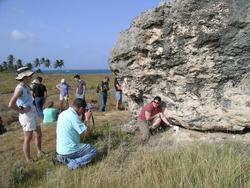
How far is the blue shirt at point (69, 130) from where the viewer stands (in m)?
3.48

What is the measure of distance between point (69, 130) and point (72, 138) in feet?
0.63

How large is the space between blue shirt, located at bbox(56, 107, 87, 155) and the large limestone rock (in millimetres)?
2529

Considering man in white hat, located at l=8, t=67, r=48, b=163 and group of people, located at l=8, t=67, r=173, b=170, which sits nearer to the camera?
group of people, located at l=8, t=67, r=173, b=170

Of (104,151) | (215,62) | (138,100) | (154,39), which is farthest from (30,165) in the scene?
(215,62)

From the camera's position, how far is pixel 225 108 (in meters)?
4.28

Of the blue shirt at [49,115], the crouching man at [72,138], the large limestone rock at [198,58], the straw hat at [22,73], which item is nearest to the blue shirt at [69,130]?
the crouching man at [72,138]

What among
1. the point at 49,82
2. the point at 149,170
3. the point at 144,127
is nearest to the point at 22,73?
the point at 149,170

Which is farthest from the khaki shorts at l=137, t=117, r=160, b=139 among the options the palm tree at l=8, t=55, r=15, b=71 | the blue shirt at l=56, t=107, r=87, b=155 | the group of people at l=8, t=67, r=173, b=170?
the palm tree at l=8, t=55, r=15, b=71

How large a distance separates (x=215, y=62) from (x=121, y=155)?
301cm

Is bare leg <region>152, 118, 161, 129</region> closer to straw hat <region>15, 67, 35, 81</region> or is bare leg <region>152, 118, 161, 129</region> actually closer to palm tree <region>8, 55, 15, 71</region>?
straw hat <region>15, 67, 35, 81</region>

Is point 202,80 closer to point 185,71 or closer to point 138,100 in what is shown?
point 185,71

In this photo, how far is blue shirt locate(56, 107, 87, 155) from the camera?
348 cm

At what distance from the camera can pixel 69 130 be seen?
3.53m

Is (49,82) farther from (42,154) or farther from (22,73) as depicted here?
(22,73)
